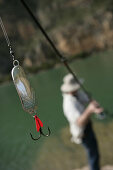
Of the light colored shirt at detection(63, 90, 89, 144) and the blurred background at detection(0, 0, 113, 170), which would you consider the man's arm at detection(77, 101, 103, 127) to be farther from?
the blurred background at detection(0, 0, 113, 170)

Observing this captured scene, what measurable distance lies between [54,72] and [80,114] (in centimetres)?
3835

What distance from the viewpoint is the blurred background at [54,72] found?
31.2 feet

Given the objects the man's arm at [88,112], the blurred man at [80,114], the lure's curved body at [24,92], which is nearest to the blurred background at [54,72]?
the lure's curved body at [24,92]

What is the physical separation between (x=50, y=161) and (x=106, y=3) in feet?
193

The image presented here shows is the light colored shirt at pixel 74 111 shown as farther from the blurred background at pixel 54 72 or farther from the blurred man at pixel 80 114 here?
the blurred background at pixel 54 72

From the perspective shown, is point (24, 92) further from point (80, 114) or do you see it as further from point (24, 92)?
point (80, 114)

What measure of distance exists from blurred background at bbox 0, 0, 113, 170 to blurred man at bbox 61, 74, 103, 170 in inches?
46.3

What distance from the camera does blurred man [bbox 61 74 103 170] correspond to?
4.56 m

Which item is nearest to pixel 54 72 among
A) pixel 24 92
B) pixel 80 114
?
pixel 80 114

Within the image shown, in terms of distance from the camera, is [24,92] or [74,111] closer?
[24,92]

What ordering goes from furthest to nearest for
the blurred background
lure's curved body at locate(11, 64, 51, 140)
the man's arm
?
the blurred background < the man's arm < lure's curved body at locate(11, 64, 51, 140)

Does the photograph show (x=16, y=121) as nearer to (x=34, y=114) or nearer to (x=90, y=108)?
(x=90, y=108)

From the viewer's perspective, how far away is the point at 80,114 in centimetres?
461

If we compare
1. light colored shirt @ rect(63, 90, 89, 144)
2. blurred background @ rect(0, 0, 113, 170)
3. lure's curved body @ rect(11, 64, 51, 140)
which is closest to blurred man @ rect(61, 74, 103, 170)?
light colored shirt @ rect(63, 90, 89, 144)
